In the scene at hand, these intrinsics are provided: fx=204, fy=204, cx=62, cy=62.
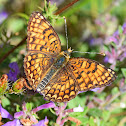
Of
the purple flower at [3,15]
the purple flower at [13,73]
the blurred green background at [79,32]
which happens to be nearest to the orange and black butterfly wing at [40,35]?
the blurred green background at [79,32]

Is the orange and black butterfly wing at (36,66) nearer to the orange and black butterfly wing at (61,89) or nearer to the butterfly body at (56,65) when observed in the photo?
the butterfly body at (56,65)

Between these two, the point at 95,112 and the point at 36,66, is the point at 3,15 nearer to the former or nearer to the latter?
the point at 36,66

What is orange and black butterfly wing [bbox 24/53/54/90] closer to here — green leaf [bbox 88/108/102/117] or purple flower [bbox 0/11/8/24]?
green leaf [bbox 88/108/102/117]

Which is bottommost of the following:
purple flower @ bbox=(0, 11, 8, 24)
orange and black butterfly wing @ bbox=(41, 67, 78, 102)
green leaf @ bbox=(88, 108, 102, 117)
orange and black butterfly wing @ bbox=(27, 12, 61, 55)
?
green leaf @ bbox=(88, 108, 102, 117)

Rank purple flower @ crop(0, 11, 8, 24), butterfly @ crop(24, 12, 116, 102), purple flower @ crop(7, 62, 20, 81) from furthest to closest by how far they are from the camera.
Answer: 1. purple flower @ crop(0, 11, 8, 24)
2. purple flower @ crop(7, 62, 20, 81)
3. butterfly @ crop(24, 12, 116, 102)

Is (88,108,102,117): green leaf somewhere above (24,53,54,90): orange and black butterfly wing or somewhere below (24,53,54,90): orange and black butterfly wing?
below

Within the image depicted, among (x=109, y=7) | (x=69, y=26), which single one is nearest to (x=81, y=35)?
(x=69, y=26)

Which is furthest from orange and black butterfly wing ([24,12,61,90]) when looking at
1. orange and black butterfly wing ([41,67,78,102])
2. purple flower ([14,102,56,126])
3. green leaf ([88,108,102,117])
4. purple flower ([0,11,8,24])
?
purple flower ([0,11,8,24])

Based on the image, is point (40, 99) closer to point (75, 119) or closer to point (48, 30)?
point (75, 119)

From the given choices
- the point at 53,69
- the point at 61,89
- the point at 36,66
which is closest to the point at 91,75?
the point at 61,89
